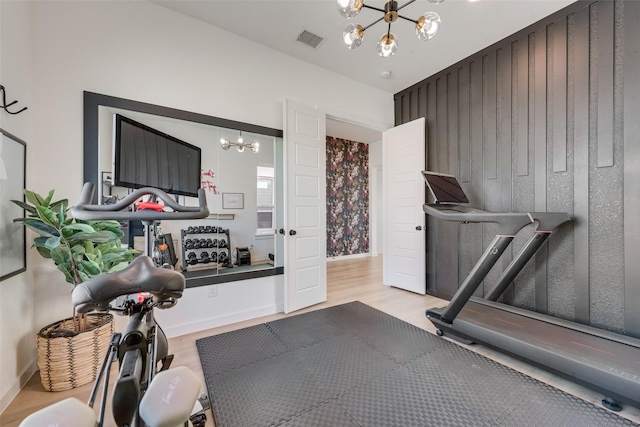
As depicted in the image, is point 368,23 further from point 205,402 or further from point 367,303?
point 205,402

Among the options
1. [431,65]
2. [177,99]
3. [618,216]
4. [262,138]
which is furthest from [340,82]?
[618,216]

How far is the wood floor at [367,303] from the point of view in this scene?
1522 millimetres

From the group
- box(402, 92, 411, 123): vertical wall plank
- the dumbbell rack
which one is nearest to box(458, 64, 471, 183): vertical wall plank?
box(402, 92, 411, 123): vertical wall plank

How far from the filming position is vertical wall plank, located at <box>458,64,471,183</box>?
3156 mm

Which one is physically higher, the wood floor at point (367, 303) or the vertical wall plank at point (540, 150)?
the vertical wall plank at point (540, 150)

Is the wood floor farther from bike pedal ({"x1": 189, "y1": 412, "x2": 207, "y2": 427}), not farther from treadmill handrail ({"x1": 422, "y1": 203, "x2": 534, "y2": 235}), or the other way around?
treadmill handrail ({"x1": 422, "y1": 203, "x2": 534, "y2": 235})

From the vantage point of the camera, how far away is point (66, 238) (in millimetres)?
1626

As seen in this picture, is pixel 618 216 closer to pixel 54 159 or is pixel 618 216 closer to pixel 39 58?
pixel 54 159

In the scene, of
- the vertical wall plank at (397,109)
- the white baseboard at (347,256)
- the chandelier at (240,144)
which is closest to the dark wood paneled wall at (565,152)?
the vertical wall plank at (397,109)

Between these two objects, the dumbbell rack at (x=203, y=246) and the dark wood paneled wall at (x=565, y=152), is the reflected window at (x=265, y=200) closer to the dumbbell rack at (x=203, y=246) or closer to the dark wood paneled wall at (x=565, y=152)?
the dumbbell rack at (x=203, y=246)

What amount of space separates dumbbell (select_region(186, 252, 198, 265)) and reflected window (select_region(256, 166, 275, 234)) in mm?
682

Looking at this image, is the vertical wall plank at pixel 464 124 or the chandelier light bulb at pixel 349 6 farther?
the vertical wall plank at pixel 464 124

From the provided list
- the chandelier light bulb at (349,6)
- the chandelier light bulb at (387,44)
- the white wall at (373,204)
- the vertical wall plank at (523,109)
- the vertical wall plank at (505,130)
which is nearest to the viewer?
the chandelier light bulb at (349,6)

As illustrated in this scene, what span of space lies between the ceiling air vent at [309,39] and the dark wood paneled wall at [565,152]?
5.75 ft
